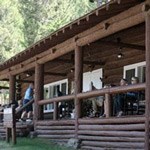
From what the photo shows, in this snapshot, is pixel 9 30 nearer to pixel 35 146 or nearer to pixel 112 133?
pixel 35 146

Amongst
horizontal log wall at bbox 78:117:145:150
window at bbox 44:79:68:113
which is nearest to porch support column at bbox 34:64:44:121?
horizontal log wall at bbox 78:117:145:150

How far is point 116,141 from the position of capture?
1122 cm

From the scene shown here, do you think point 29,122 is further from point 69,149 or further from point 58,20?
point 58,20

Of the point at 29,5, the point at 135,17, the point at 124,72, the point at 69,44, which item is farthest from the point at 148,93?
the point at 29,5

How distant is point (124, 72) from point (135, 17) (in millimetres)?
7248

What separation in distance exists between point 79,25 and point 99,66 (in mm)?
7089

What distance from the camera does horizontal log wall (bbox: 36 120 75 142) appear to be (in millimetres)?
13680

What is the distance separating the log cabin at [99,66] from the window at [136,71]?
1.5 inches

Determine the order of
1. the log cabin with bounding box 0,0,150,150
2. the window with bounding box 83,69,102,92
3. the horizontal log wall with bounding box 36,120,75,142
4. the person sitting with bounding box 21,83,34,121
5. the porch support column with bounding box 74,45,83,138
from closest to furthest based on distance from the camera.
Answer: the log cabin with bounding box 0,0,150,150 < the porch support column with bounding box 74,45,83,138 < the horizontal log wall with bounding box 36,120,75,142 < the person sitting with bounding box 21,83,34,121 < the window with bounding box 83,69,102,92

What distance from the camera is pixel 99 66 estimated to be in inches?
763

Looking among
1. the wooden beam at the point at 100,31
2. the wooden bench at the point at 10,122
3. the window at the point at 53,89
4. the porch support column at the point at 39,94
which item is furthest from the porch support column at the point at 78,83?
the window at the point at 53,89

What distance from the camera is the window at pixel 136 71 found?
16.6 m

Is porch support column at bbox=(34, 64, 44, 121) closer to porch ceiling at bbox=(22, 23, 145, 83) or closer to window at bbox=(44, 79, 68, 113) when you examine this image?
porch ceiling at bbox=(22, 23, 145, 83)

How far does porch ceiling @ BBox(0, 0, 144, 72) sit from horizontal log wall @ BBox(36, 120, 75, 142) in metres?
2.73
